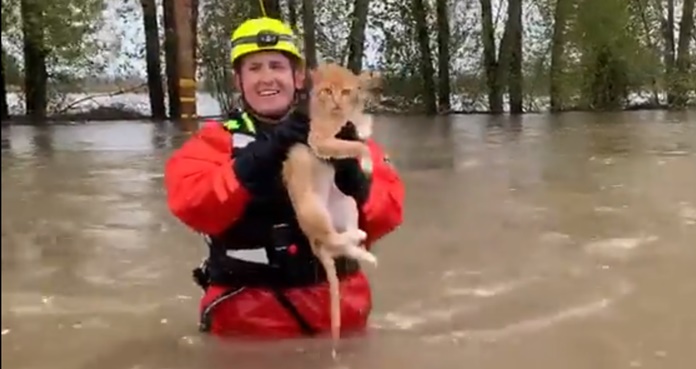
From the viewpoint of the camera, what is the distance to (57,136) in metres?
17.0

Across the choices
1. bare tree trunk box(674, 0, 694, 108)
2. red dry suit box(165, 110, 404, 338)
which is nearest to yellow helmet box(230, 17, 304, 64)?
red dry suit box(165, 110, 404, 338)

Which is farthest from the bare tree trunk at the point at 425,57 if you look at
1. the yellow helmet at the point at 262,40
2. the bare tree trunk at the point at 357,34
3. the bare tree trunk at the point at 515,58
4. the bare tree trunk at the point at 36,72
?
the yellow helmet at the point at 262,40

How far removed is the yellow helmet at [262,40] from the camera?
3543mm

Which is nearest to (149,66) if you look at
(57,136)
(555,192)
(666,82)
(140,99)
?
(140,99)

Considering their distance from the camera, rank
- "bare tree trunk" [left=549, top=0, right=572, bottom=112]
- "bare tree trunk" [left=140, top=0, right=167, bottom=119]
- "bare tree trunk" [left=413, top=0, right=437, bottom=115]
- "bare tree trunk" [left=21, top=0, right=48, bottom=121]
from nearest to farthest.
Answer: "bare tree trunk" [left=21, top=0, right=48, bottom=121] → "bare tree trunk" [left=140, top=0, right=167, bottom=119] → "bare tree trunk" [left=549, top=0, right=572, bottom=112] → "bare tree trunk" [left=413, top=0, right=437, bottom=115]

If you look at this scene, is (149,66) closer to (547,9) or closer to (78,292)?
(547,9)

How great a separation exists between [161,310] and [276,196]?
139 centimetres

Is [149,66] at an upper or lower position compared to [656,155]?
upper

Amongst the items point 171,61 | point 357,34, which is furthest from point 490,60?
point 171,61

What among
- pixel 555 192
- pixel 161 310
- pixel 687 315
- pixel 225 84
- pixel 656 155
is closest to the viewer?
pixel 687 315

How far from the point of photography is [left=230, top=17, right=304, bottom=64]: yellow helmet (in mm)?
3543

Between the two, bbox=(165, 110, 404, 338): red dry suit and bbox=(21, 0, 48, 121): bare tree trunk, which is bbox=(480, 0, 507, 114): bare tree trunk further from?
bbox=(165, 110, 404, 338): red dry suit

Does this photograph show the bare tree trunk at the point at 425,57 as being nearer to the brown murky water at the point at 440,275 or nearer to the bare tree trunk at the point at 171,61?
the bare tree trunk at the point at 171,61

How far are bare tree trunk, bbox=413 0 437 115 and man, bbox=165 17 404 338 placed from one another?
21.9 metres
